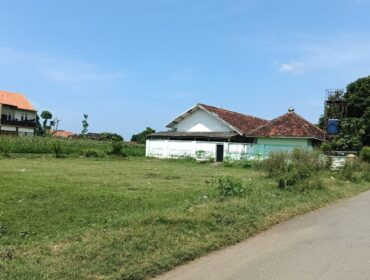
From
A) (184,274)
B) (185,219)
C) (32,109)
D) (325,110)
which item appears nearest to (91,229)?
(185,219)

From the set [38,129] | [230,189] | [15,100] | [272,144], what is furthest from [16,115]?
[230,189]

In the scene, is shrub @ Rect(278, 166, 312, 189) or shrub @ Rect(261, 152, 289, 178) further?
shrub @ Rect(261, 152, 289, 178)

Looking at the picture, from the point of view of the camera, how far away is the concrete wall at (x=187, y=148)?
137 feet

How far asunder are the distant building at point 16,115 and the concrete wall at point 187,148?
91.2ft

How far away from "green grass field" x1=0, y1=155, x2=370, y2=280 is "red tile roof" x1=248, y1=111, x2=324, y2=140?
85.1 ft

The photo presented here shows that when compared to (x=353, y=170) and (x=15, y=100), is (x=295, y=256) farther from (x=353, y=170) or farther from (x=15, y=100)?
(x=15, y=100)

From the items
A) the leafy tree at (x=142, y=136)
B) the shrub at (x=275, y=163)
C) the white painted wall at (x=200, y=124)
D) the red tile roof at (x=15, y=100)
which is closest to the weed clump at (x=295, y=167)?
the shrub at (x=275, y=163)

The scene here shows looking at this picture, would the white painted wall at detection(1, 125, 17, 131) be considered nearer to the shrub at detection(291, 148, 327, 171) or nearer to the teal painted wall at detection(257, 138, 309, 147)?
the teal painted wall at detection(257, 138, 309, 147)

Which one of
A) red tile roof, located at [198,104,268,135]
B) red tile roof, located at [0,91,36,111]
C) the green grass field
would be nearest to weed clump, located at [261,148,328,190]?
the green grass field

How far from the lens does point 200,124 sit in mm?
47750

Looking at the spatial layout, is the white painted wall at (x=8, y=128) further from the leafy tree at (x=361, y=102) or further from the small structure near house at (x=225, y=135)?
the leafy tree at (x=361, y=102)

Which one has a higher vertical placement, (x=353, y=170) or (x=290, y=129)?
(x=290, y=129)

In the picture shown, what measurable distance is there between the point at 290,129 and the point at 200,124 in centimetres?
1041

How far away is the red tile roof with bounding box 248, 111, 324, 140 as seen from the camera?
1572 inches
